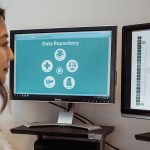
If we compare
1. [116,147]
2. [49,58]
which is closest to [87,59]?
[49,58]

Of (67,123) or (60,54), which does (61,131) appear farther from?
(60,54)

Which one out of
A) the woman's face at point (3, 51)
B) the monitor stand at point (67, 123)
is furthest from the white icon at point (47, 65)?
the woman's face at point (3, 51)

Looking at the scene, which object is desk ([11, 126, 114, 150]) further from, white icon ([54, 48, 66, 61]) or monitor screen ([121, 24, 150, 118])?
white icon ([54, 48, 66, 61])

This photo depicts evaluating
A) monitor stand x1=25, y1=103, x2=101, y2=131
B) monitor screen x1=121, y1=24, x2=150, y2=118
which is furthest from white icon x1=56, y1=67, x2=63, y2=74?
monitor screen x1=121, y1=24, x2=150, y2=118

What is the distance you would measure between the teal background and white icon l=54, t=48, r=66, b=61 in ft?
0.04

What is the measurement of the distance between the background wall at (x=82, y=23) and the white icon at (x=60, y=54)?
23 centimetres

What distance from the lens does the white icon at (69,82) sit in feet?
4.47

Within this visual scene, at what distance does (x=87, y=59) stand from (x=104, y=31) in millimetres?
134

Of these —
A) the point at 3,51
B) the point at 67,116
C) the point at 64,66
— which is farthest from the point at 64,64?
the point at 3,51

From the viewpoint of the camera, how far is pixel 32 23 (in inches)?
64.4

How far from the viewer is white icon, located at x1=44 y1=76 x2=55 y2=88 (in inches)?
54.9

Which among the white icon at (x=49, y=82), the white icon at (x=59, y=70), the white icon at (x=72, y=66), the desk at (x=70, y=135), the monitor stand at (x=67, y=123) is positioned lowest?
the desk at (x=70, y=135)

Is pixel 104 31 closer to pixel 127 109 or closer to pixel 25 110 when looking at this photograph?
pixel 127 109

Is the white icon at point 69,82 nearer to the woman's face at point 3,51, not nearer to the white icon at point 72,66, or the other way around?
the white icon at point 72,66
